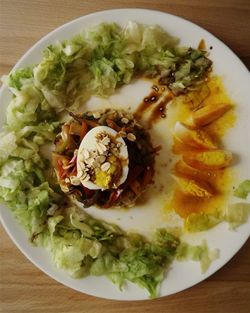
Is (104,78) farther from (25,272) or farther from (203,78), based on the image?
(25,272)

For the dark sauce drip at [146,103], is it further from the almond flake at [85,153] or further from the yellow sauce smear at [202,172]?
the almond flake at [85,153]

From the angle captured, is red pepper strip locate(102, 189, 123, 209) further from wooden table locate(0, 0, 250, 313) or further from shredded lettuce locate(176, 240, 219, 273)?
wooden table locate(0, 0, 250, 313)

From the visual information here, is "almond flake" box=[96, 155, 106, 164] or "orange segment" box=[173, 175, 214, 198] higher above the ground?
"almond flake" box=[96, 155, 106, 164]

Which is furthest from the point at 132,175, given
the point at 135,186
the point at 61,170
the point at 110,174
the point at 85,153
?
the point at 61,170

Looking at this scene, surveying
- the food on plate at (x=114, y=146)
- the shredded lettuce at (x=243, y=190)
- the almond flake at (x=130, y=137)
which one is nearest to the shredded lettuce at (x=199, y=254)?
the food on plate at (x=114, y=146)

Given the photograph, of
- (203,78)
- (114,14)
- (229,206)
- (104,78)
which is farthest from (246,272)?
(114,14)

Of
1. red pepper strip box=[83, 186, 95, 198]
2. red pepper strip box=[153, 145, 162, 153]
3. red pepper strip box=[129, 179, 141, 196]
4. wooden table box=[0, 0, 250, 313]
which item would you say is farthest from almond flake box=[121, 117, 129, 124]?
wooden table box=[0, 0, 250, 313]
